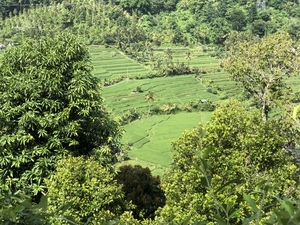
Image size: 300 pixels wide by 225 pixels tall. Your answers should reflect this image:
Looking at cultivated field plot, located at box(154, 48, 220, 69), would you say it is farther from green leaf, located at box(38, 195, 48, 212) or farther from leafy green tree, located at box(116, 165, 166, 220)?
green leaf, located at box(38, 195, 48, 212)

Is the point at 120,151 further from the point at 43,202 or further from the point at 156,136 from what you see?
the point at 156,136

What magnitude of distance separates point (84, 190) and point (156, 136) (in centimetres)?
1757

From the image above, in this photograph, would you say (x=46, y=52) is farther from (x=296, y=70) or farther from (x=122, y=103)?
(x=122, y=103)

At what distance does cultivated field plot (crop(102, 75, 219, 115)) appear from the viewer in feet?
84.0

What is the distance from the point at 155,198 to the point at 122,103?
67.0ft

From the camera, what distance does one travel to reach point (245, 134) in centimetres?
450

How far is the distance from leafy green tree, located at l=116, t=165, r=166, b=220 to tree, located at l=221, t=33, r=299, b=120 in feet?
7.58

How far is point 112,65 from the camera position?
107ft

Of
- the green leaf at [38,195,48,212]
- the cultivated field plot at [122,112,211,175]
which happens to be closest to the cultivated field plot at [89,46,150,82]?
the cultivated field plot at [122,112,211,175]

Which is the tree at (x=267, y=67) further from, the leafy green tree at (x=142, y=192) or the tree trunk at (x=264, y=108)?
the leafy green tree at (x=142, y=192)

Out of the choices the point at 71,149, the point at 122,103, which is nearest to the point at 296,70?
the point at 71,149

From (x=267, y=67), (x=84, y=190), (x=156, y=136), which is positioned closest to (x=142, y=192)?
(x=84, y=190)

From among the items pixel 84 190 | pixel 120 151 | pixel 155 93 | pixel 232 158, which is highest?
pixel 232 158

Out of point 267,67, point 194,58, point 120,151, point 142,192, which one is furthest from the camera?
point 194,58
